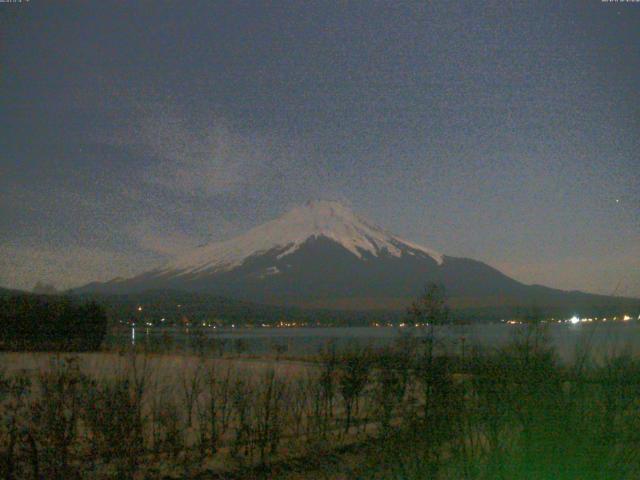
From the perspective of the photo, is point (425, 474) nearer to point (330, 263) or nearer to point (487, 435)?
point (487, 435)

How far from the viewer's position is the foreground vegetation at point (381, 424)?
3.76 metres

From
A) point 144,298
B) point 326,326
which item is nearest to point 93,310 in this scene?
point 144,298

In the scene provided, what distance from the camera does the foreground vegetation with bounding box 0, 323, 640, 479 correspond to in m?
3.76

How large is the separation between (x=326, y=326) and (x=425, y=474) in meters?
85.4

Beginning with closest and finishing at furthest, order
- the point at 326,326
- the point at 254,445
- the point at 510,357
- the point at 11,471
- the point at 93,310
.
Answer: the point at 510,357 < the point at 11,471 < the point at 254,445 < the point at 93,310 < the point at 326,326

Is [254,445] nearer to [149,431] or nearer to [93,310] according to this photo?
[149,431]

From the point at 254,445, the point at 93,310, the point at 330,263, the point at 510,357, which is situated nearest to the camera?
the point at 510,357

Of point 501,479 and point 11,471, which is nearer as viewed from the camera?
point 501,479

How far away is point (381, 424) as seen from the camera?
7363 mm

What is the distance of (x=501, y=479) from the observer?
3.73 m

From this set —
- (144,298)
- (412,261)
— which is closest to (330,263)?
(412,261)

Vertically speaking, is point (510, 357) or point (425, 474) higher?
point (510, 357)

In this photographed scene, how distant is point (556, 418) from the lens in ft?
12.2

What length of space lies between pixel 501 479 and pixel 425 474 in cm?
46
